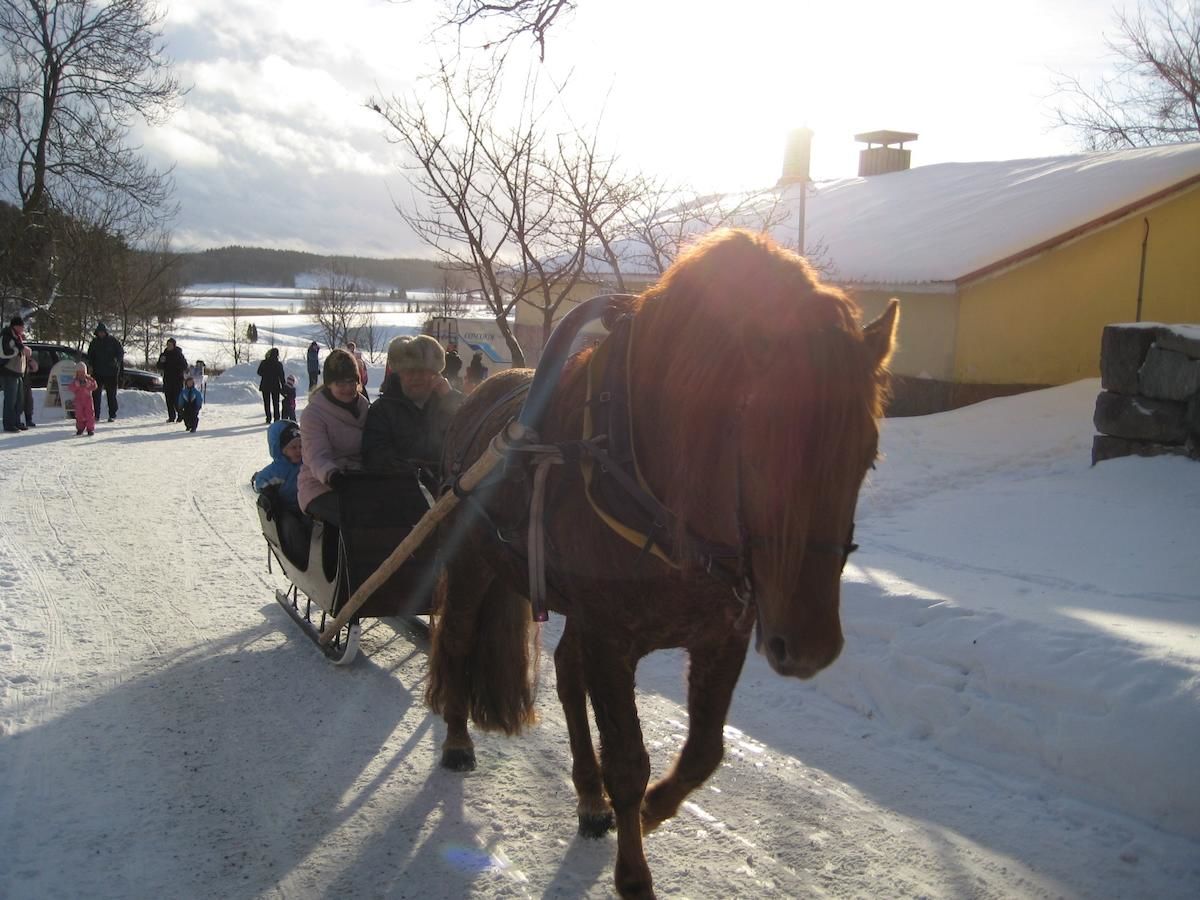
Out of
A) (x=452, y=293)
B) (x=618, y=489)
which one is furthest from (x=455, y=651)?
(x=452, y=293)

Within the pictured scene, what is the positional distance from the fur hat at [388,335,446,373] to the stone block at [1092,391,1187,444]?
6.86m

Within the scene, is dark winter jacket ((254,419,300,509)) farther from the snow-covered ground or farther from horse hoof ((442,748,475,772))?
horse hoof ((442,748,475,772))

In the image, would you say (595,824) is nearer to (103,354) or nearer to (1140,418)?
(1140,418)

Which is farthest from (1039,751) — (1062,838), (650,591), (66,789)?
(66,789)

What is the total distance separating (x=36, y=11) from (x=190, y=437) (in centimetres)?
1591

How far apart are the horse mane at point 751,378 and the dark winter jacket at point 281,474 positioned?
11.9 ft

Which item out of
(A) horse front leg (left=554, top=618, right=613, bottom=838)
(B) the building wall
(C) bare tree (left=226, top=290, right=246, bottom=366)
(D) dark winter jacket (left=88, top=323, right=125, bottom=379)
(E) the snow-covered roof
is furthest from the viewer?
(C) bare tree (left=226, top=290, right=246, bottom=366)

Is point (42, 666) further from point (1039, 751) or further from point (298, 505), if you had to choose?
point (1039, 751)

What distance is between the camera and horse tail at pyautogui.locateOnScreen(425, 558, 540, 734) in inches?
163

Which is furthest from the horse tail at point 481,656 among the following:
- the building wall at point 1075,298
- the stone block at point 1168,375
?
the building wall at point 1075,298

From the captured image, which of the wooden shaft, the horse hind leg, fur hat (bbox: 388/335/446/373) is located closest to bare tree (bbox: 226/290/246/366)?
fur hat (bbox: 388/335/446/373)

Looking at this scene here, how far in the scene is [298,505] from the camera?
216 inches

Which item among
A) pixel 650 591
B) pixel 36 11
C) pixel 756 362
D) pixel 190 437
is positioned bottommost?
pixel 190 437

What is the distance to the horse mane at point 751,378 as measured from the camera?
205 cm
